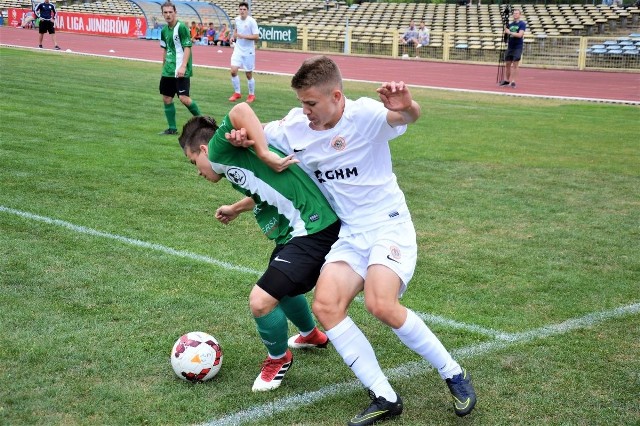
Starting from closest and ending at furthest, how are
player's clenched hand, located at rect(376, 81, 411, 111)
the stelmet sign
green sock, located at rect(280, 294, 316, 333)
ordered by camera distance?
1. player's clenched hand, located at rect(376, 81, 411, 111)
2. green sock, located at rect(280, 294, 316, 333)
3. the stelmet sign

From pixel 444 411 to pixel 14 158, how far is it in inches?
310

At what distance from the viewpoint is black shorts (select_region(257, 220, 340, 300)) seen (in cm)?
430

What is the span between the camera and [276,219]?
15.1ft

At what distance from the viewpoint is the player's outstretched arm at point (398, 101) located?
3.98 m

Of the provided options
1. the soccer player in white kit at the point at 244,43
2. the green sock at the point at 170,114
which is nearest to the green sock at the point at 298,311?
the green sock at the point at 170,114

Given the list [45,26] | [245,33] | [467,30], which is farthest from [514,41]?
[45,26]

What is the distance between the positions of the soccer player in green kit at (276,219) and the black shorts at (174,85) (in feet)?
29.9

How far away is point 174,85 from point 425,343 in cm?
1036

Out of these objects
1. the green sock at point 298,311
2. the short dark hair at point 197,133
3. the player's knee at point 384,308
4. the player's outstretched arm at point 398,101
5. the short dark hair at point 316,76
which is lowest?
the green sock at point 298,311

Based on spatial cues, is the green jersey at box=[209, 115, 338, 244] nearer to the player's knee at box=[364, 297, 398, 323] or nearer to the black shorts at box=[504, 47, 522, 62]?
the player's knee at box=[364, 297, 398, 323]

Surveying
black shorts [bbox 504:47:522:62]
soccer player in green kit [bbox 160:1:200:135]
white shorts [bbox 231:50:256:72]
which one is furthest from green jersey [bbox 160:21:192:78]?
black shorts [bbox 504:47:522:62]

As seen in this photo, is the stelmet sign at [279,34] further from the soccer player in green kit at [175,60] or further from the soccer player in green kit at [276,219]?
the soccer player in green kit at [276,219]

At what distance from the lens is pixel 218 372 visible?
15.2 ft

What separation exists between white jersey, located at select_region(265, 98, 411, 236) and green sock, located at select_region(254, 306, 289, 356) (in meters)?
0.59
